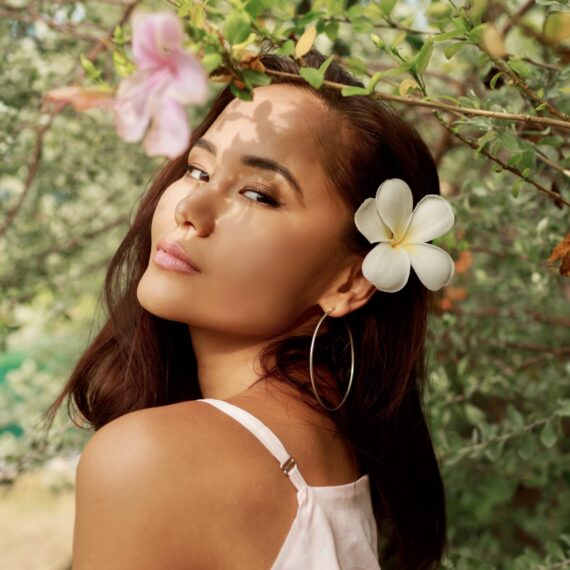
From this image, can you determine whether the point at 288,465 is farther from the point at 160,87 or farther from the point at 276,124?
the point at 160,87

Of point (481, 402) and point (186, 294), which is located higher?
point (186, 294)

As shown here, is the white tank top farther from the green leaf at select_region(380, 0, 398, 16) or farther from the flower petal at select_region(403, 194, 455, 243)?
the green leaf at select_region(380, 0, 398, 16)

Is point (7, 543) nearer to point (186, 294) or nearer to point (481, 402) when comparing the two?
point (481, 402)

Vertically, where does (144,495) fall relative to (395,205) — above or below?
below

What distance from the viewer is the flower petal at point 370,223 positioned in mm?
1419

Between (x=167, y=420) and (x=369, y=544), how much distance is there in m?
0.51

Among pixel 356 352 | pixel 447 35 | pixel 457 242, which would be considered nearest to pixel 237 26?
pixel 447 35

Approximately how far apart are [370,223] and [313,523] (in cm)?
47

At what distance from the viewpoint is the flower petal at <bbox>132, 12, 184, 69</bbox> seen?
2.94 feet

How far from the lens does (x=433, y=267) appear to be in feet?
4.64

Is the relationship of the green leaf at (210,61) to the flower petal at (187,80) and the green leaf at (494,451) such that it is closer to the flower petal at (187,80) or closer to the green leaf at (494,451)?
the flower petal at (187,80)

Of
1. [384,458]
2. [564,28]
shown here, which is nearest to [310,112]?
[564,28]

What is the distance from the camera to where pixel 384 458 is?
1.75 metres

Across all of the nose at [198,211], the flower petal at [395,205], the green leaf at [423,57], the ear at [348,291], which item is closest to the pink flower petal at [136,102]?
the green leaf at [423,57]
